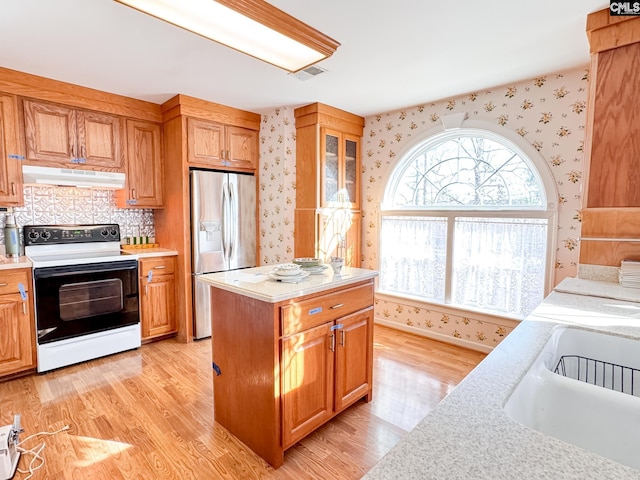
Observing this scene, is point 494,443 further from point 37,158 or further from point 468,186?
point 37,158

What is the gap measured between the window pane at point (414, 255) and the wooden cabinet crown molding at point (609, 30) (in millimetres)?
1882

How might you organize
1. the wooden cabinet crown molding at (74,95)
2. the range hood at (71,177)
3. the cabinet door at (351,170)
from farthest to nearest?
the cabinet door at (351,170)
the range hood at (71,177)
the wooden cabinet crown molding at (74,95)

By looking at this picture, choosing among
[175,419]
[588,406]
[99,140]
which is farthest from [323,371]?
[99,140]

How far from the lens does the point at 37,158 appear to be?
113 inches

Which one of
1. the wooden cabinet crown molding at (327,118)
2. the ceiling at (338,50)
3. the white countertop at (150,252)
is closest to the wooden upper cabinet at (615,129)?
the ceiling at (338,50)

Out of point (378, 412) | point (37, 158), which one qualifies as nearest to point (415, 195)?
point (378, 412)

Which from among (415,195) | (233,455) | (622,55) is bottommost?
(233,455)

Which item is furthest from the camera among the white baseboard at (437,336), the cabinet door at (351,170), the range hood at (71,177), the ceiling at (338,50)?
the cabinet door at (351,170)

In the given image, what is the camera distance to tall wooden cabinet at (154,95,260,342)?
3.33 meters

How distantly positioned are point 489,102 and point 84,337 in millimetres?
Result: 4189

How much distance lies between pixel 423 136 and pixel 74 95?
3.29 m

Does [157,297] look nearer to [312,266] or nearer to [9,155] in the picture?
[9,155]

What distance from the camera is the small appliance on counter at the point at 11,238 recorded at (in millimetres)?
2898

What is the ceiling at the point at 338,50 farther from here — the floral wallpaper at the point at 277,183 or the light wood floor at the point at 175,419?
the light wood floor at the point at 175,419
